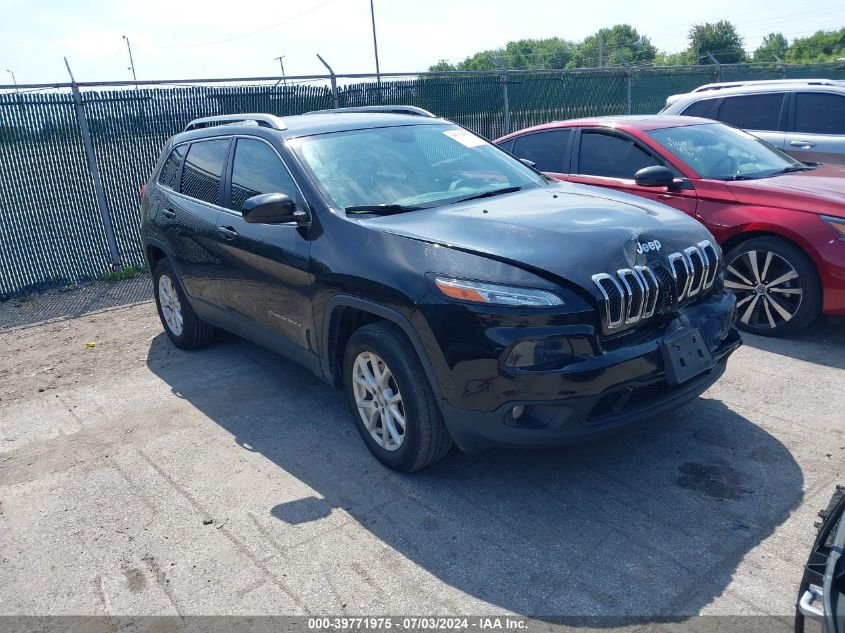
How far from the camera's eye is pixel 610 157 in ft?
21.2

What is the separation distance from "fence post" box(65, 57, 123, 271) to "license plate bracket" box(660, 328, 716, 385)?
7378 mm

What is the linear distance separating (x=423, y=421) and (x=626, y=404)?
0.95m

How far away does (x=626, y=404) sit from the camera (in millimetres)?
3316

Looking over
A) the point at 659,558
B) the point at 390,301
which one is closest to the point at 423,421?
the point at 390,301

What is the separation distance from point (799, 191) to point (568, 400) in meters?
3.38

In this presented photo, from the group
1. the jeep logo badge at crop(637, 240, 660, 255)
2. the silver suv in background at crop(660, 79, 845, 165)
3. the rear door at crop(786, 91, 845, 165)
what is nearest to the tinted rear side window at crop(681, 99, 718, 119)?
the silver suv in background at crop(660, 79, 845, 165)

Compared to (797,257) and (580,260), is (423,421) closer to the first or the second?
(580,260)

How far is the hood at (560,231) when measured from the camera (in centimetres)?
325

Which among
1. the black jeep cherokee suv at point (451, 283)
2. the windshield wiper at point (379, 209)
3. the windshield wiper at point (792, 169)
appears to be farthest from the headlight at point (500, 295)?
the windshield wiper at point (792, 169)

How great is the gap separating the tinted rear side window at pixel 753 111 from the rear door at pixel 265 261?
6.01 meters

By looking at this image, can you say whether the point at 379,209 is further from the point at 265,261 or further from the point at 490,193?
the point at 265,261

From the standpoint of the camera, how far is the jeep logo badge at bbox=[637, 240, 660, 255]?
3412 mm

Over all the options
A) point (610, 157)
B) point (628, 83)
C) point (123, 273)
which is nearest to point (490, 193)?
point (610, 157)

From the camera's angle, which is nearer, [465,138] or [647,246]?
[647,246]
